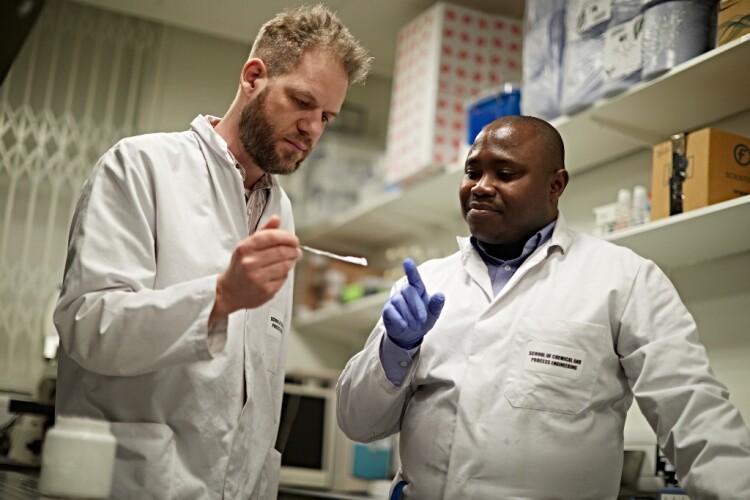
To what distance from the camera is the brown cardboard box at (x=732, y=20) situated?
229cm

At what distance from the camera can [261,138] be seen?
5.82 ft

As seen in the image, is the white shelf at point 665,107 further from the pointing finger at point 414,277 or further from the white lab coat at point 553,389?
the pointing finger at point 414,277

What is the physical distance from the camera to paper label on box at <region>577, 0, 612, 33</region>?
266cm

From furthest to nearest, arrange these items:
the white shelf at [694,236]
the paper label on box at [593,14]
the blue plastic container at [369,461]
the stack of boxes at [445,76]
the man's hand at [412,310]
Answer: the blue plastic container at [369,461]
the stack of boxes at [445,76]
the paper label on box at [593,14]
the white shelf at [694,236]
the man's hand at [412,310]

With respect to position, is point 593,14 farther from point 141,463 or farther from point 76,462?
point 76,462

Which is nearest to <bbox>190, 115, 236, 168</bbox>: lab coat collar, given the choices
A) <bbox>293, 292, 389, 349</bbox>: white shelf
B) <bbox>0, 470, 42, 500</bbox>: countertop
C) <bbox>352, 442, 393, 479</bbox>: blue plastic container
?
<bbox>0, 470, 42, 500</bbox>: countertop

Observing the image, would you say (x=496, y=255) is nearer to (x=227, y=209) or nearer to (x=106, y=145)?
(x=227, y=209)

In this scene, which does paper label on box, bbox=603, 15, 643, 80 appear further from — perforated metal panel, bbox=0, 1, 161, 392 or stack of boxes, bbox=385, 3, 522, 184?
perforated metal panel, bbox=0, 1, 161, 392

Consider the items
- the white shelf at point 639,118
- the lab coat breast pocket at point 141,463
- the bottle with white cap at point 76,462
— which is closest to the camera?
the bottle with white cap at point 76,462

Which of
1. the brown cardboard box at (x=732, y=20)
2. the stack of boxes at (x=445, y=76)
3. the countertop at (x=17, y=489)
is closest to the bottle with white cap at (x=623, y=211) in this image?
the brown cardboard box at (x=732, y=20)

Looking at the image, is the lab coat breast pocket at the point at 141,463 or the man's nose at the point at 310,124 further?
the man's nose at the point at 310,124

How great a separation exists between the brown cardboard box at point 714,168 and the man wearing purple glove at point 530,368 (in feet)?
1.62

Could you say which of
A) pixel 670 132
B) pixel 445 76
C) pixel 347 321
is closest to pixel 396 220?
pixel 347 321

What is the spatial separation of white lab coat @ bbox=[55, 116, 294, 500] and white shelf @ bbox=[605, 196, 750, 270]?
119 cm
